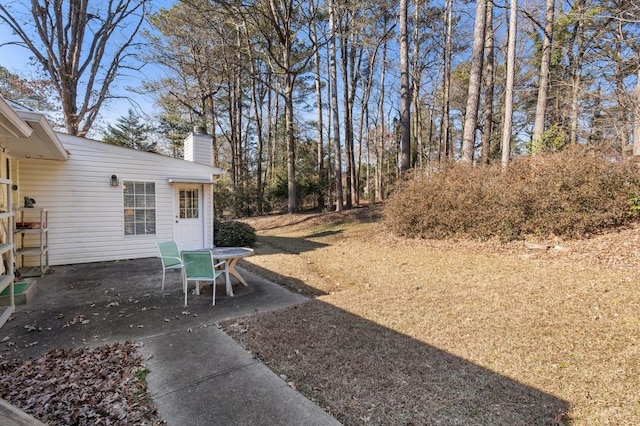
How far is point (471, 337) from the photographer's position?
3.36m

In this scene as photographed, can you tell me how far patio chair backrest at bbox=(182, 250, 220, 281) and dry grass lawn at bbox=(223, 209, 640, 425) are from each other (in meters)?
1.07

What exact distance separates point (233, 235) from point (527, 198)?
24.9ft

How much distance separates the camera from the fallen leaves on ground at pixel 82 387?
2.12 m

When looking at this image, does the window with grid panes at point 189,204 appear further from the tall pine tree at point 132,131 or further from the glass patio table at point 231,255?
the tall pine tree at point 132,131

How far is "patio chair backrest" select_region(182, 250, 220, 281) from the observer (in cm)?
441

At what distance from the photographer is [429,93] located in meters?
20.4

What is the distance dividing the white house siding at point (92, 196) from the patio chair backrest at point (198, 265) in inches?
161

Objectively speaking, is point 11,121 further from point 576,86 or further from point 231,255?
point 576,86

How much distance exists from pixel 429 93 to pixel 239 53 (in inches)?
494

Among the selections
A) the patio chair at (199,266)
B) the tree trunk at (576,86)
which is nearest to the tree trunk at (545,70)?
the tree trunk at (576,86)

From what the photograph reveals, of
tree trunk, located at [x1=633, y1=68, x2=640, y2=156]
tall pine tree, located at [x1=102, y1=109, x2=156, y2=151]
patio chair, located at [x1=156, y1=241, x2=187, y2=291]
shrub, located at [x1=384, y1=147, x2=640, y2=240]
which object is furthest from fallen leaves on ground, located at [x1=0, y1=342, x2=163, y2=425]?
tall pine tree, located at [x1=102, y1=109, x2=156, y2=151]

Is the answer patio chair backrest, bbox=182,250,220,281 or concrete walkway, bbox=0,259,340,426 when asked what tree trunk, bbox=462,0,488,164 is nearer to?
concrete walkway, bbox=0,259,340,426

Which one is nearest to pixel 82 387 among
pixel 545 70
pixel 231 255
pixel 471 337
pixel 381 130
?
pixel 231 255

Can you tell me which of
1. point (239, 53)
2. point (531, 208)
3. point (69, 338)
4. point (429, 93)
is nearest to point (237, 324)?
point (69, 338)
